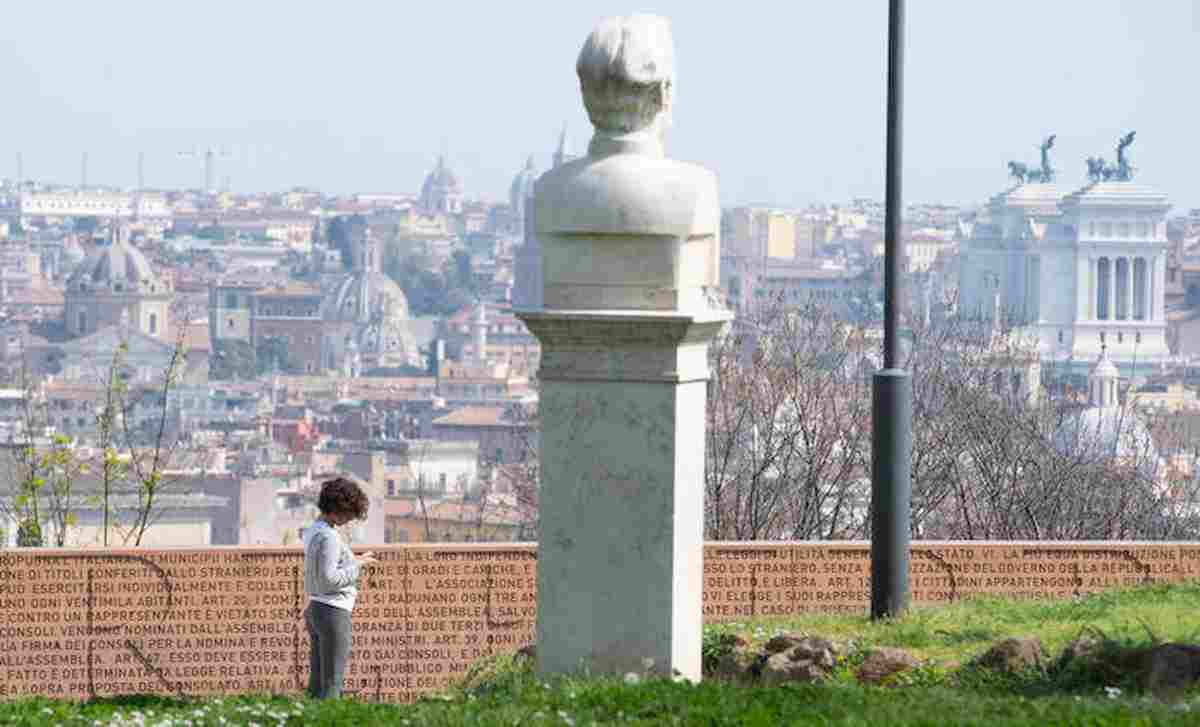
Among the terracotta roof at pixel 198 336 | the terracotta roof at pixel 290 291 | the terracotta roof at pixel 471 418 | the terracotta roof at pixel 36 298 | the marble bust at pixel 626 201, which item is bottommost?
the terracotta roof at pixel 471 418

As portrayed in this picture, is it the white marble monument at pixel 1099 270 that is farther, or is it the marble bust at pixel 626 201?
the white marble monument at pixel 1099 270

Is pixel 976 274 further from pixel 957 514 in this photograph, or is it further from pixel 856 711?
pixel 856 711

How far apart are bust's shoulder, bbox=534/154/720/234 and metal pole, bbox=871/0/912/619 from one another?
2813 millimetres

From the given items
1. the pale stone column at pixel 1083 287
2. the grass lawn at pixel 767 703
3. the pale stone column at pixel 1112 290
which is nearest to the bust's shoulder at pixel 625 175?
the grass lawn at pixel 767 703

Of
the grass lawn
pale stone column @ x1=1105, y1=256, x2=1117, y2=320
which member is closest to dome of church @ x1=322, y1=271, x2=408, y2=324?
pale stone column @ x1=1105, y1=256, x2=1117, y2=320

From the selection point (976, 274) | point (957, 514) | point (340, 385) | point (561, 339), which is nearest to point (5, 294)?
point (340, 385)

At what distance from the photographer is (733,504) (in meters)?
20.4

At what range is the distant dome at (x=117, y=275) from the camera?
183625mm

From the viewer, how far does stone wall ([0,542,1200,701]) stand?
11.3 m

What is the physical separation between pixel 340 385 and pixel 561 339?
151m

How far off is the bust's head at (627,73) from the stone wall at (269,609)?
10.8 ft

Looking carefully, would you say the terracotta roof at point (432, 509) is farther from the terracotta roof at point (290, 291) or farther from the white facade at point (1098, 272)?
the terracotta roof at point (290, 291)

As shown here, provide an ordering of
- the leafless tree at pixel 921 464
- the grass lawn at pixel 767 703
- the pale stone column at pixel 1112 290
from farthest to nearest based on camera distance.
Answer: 1. the pale stone column at pixel 1112 290
2. the leafless tree at pixel 921 464
3. the grass lawn at pixel 767 703

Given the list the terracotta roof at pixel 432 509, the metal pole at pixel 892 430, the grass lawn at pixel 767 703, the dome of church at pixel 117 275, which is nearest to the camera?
the grass lawn at pixel 767 703
